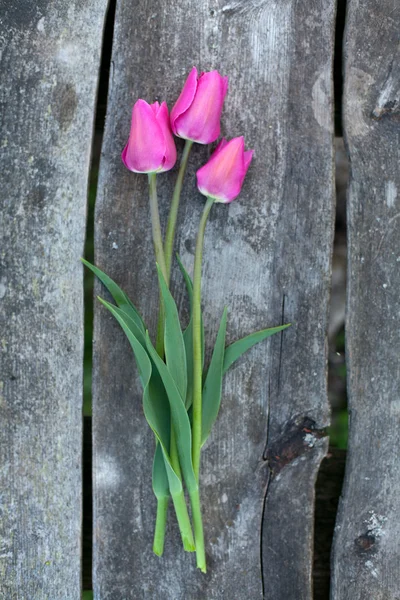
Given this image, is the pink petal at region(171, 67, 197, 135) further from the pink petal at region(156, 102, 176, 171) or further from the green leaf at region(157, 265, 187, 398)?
the green leaf at region(157, 265, 187, 398)

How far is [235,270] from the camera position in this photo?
1.10 meters

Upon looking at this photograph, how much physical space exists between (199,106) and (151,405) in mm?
498

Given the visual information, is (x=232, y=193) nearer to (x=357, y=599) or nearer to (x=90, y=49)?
(x=90, y=49)

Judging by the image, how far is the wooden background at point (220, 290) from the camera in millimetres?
1091

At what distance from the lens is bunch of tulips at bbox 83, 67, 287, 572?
94 centimetres

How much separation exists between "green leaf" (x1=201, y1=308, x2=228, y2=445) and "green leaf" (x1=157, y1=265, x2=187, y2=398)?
5cm

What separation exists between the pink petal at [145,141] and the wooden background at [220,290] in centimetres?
14

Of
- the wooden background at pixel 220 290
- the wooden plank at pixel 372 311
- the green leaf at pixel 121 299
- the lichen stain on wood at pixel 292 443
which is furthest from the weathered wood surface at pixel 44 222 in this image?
the wooden plank at pixel 372 311

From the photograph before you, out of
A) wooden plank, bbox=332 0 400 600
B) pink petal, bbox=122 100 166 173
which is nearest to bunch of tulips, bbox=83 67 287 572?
pink petal, bbox=122 100 166 173

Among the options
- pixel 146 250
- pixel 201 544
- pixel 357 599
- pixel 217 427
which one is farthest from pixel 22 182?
pixel 357 599

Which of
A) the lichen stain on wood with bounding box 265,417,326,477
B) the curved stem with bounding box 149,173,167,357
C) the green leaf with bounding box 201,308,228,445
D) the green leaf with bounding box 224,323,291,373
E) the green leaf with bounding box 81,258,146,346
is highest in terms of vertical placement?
the curved stem with bounding box 149,173,167,357

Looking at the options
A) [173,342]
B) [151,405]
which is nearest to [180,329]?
[173,342]

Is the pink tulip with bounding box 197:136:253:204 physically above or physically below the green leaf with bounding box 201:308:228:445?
above

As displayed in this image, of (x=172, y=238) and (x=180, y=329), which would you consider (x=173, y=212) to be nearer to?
(x=172, y=238)
